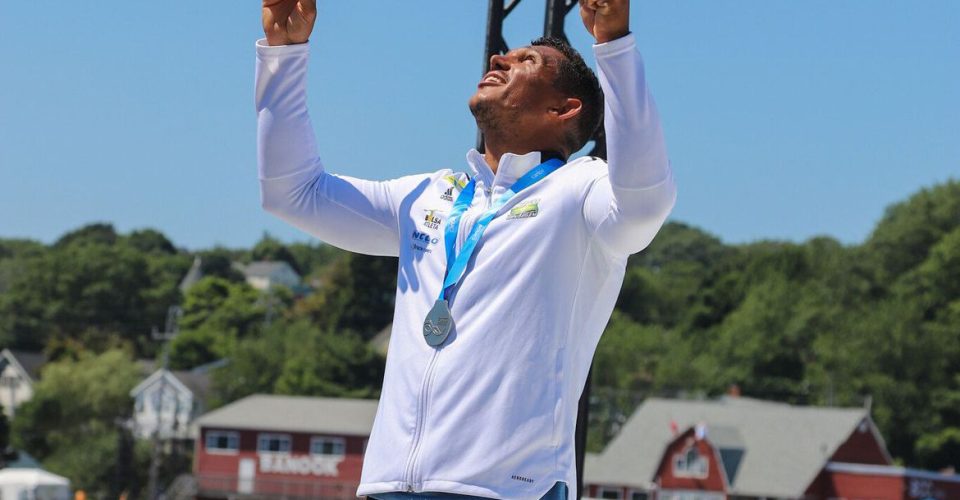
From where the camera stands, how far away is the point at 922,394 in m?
64.7

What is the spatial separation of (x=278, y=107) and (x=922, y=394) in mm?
65096

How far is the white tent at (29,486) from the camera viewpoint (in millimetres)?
29062

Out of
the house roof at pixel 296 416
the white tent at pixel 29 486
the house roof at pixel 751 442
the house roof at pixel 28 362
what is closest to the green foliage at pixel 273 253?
the house roof at pixel 28 362

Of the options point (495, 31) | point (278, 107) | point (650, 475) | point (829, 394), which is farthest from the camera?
point (829, 394)

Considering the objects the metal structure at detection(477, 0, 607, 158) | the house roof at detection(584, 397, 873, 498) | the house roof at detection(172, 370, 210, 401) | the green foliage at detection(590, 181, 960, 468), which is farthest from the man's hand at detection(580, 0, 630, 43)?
the house roof at detection(172, 370, 210, 401)

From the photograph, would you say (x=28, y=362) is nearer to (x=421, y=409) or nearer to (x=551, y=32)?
(x=551, y=32)

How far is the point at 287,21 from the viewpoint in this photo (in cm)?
300

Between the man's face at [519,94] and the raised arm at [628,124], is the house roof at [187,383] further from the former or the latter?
the raised arm at [628,124]

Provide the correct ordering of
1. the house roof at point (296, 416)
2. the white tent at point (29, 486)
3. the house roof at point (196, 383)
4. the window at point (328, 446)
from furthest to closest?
the house roof at point (196, 383)
the house roof at point (296, 416)
the window at point (328, 446)
the white tent at point (29, 486)

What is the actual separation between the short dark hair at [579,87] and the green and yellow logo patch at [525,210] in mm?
218

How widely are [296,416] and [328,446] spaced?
2.08 metres

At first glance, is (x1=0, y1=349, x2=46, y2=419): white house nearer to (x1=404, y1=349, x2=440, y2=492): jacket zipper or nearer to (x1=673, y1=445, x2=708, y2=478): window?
(x1=673, y1=445, x2=708, y2=478): window

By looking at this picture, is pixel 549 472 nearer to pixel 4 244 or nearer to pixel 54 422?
pixel 54 422

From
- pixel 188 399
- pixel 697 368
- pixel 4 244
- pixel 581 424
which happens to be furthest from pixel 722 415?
pixel 4 244
